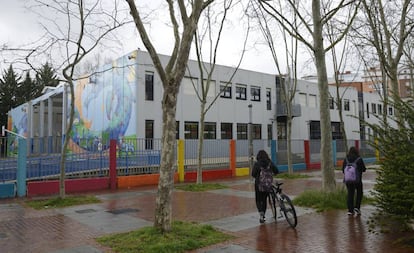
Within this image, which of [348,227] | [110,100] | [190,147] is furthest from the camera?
[110,100]

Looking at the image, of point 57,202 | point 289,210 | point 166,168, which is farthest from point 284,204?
point 57,202

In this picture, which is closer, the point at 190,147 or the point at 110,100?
the point at 190,147

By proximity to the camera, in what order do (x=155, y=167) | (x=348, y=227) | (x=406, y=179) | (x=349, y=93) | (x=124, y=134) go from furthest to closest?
(x=349, y=93) → (x=124, y=134) → (x=155, y=167) → (x=348, y=227) → (x=406, y=179)

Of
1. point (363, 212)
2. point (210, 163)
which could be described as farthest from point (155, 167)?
point (363, 212)

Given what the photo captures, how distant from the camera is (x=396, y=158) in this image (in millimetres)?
6762

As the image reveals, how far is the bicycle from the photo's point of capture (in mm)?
7713

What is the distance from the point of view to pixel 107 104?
27.4 meters

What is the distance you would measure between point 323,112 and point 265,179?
3865 millimetres

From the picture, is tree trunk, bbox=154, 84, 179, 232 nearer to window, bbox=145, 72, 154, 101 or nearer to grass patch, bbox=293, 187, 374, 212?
grass patch, bbox=293, 187, 374, 212

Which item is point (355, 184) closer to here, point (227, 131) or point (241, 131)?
point (227, 131)

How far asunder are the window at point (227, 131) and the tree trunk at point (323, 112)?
60.2ft

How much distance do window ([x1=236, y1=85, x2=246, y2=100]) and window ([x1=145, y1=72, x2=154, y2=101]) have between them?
857 centimetres

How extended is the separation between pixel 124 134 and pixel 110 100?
3644mm

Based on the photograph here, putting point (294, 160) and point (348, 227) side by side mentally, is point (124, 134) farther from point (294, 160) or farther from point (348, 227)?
point (348, 227)
